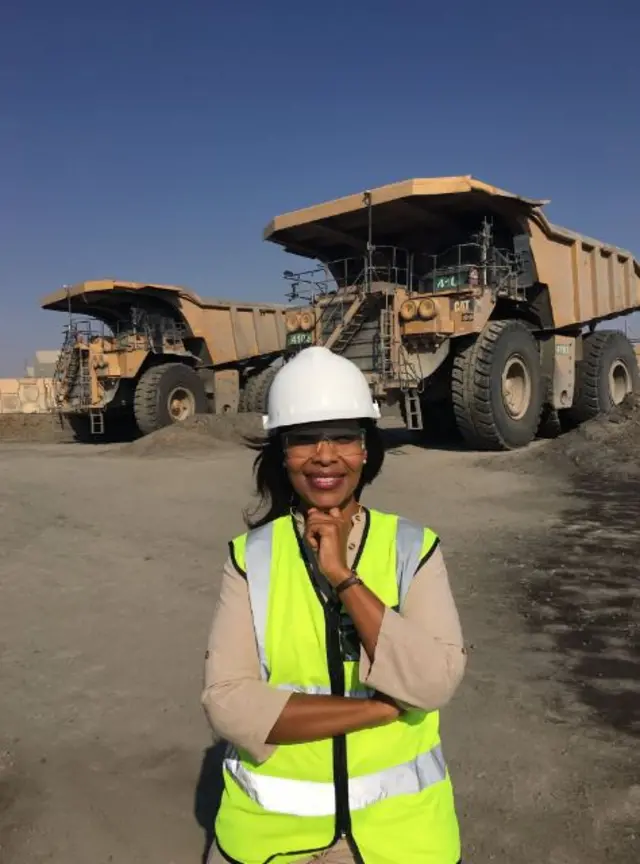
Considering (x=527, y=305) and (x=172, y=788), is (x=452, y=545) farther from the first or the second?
(x=527, y=305)

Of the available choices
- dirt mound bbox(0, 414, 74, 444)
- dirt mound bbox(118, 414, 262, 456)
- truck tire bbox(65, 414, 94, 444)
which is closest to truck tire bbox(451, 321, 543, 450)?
dirt mound bbox(118, 414, 262, 456)

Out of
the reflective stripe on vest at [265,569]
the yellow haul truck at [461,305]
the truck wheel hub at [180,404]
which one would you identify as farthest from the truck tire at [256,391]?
the reflective stripe on vest at [265,569]

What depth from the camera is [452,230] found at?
11516 millimetres

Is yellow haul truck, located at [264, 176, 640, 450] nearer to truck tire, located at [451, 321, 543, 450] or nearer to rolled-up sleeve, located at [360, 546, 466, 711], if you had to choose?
truck tire, located at [451, 321, 543, 450]

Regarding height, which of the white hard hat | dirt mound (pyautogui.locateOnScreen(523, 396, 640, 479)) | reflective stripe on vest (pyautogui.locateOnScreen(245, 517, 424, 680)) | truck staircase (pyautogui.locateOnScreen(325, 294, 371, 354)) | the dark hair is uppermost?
truck staircase (pyautogui.locateOnScreen(325, 294, 371, 354))

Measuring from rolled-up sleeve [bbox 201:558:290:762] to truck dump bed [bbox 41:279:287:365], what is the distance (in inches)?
538

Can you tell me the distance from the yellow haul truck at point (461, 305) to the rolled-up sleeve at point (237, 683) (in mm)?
8817

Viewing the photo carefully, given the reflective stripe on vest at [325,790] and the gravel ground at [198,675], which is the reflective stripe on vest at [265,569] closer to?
the reflective stripe on vest at [325,790]

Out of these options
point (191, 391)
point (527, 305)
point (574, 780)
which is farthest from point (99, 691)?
point (191, 391)

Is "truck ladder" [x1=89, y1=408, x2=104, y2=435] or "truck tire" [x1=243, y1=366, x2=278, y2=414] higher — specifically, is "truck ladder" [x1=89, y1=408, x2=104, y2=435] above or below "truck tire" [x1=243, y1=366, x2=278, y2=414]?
below

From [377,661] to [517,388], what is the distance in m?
10.4

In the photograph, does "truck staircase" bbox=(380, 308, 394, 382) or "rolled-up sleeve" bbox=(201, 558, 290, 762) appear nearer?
"rolled-up sleeve" bbox=(201, 558, 290, 762)

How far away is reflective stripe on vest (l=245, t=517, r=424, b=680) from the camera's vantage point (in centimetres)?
154

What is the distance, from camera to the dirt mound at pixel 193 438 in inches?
477
